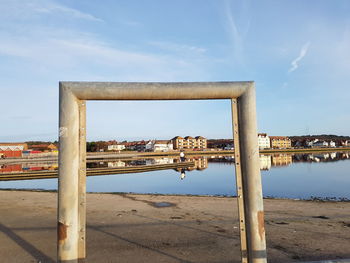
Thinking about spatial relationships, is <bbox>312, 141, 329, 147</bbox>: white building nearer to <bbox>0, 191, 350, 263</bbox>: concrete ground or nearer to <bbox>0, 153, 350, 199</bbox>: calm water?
<bbox>0, 153, 350, 199</bbox>: calm water

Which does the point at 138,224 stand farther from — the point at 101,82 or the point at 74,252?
the point at 101,82

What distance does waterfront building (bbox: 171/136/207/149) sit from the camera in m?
147

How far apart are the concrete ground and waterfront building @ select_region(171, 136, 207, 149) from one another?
13502 centimetres

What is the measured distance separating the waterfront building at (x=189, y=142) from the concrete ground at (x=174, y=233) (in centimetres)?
13502

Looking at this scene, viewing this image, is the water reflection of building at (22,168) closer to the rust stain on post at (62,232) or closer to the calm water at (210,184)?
the calm water at (210,184)

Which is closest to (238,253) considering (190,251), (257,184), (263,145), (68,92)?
(190,251)

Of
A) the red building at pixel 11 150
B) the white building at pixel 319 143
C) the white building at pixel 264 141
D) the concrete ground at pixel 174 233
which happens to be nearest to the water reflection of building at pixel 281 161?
the concrete ground at pixel 174 233

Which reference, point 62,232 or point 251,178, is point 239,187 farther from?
point 62,232

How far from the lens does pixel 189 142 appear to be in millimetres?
151500

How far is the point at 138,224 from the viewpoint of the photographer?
23.2 feet

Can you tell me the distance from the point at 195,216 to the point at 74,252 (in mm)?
5603

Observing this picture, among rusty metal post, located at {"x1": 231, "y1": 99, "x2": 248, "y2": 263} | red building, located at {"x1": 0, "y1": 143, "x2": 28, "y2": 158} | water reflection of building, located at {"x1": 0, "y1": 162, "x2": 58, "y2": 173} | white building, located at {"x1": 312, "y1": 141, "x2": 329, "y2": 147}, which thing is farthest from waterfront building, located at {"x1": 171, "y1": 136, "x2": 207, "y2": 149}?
rusty metal post, located at {"x1": 231, "y1": 99, "x2": 248, "y2": 263}

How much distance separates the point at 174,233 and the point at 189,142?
14567 centimetres

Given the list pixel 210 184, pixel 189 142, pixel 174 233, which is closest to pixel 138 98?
pixel 174 233
